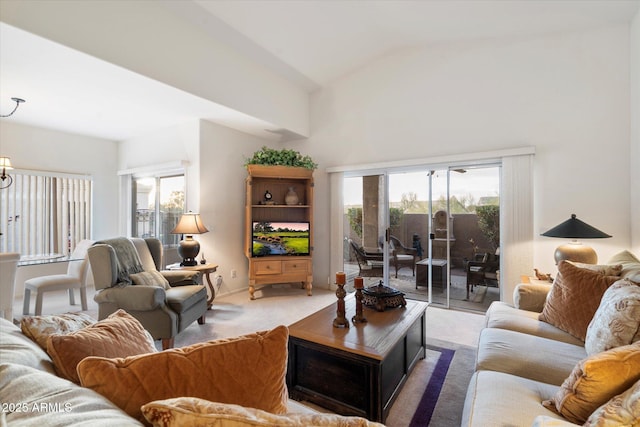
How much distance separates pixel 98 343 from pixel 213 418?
59cm

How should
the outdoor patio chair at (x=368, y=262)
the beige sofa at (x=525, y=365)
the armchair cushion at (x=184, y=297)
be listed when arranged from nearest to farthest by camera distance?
the beige sofa at (x=525, y=365)
the armchair cushion at (x=184, y=297)
the outdoor patio chair at (x=368, y=262)

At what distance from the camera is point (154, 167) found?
15.3 ft

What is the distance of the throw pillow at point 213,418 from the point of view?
55cm

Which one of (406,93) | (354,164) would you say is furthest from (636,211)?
(354,164)

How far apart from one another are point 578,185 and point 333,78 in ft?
11.8

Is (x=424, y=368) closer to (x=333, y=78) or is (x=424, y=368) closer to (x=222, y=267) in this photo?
(x=222, y=267)

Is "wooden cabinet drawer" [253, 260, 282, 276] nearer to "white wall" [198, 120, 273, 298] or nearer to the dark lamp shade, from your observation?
"white wall" [198, 120, 273, 298]

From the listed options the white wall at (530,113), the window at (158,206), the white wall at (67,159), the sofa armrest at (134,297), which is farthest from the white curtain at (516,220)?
the white wall at (67,159)

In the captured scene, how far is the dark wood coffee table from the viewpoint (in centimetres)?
168

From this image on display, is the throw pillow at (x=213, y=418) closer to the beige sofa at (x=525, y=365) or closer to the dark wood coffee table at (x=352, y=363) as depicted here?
the beige sofa at (x=525, y=365)

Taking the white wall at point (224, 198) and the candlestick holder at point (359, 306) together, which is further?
the white wall at point (224, 198)

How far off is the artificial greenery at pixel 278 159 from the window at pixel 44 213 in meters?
3.00

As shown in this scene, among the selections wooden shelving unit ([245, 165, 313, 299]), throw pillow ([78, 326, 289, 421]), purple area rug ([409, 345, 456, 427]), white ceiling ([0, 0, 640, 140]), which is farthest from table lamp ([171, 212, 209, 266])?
throw pillow ([78, 326, 289, 421])

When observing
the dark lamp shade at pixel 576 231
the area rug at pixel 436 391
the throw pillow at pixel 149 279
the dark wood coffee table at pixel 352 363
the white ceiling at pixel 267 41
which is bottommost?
the area rug at pixel 436 391
